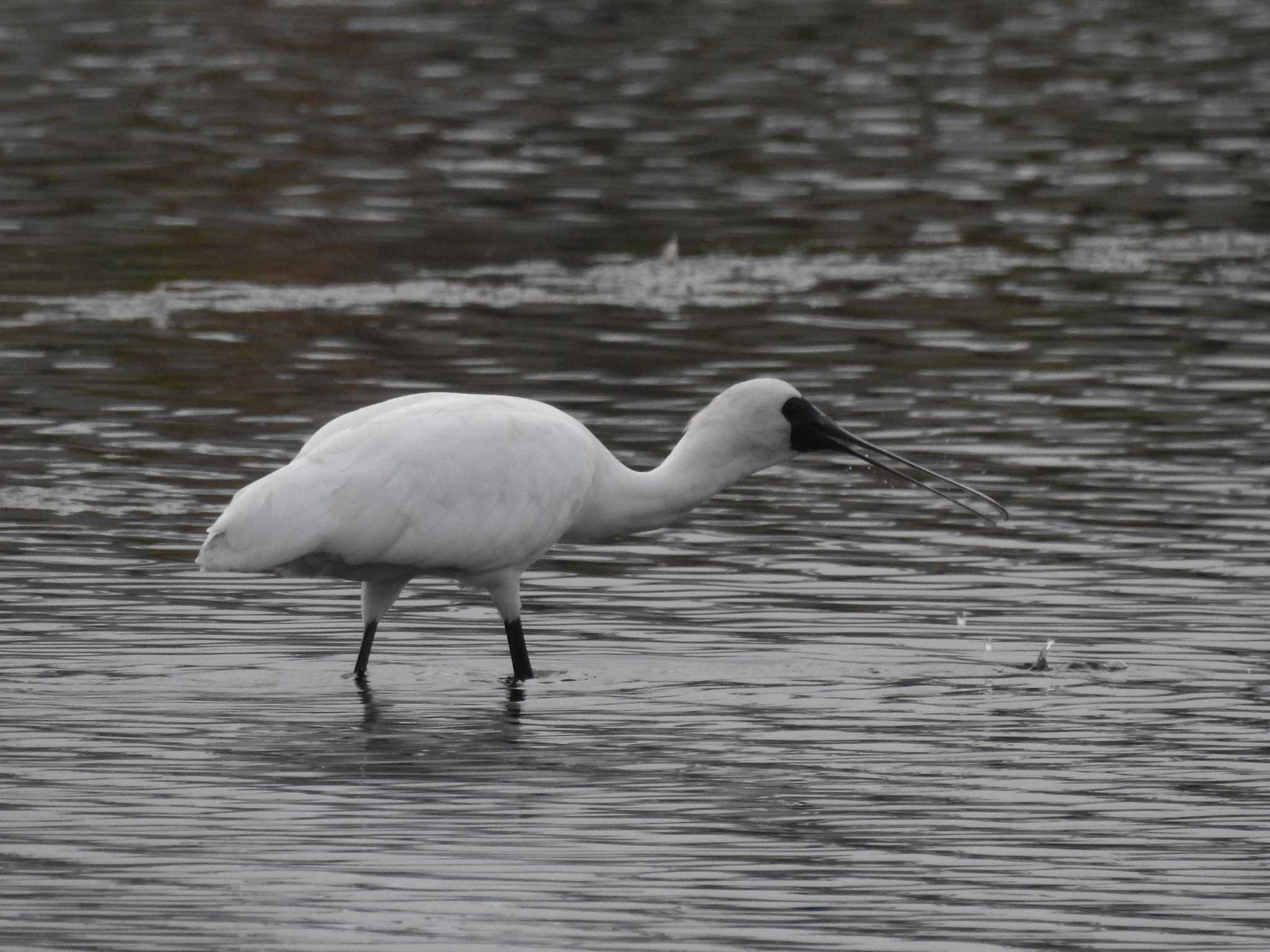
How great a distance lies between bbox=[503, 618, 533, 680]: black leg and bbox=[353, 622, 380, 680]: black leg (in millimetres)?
515

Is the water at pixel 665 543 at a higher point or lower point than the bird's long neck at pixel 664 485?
lower

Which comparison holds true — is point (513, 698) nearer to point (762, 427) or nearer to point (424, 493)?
point (424, 493)

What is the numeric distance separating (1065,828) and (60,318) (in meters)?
12.3

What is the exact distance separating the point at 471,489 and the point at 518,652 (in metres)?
0.64

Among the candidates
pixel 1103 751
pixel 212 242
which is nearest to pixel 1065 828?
pixel 1103 751

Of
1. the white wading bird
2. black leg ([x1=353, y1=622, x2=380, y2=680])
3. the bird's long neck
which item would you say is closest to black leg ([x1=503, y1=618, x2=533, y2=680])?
the white wading bird

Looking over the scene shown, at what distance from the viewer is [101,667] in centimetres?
1098

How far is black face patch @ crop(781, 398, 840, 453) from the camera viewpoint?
1147 centimetres

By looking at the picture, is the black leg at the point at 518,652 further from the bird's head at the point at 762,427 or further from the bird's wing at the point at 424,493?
the bird's head at the point at 762,427

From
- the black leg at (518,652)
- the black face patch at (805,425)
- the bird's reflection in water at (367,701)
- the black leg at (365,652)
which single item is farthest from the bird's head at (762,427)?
the bird's reflection in water at (367,701)

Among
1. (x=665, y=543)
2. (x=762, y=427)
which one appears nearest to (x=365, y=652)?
(x=762, y=427)

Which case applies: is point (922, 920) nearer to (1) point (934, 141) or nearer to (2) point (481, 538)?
(2) point (481, 538)

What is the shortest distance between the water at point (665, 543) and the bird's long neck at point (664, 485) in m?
0.52

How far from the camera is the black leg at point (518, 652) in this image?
1099 cm
